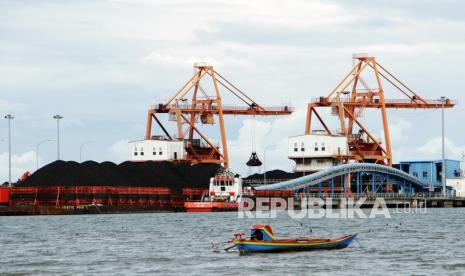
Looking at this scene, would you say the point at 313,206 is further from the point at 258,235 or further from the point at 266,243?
the point at 266,243

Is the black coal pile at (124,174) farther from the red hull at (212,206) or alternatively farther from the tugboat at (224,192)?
the red hull at (212,206)

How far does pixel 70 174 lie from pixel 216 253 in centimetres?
8727

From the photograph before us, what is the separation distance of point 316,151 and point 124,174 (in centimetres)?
3557

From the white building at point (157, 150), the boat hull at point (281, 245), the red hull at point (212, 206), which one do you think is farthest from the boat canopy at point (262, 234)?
the white building at point (157, 150)

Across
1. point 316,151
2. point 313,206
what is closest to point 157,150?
point 316,151

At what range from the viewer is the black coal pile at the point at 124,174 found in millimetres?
152125

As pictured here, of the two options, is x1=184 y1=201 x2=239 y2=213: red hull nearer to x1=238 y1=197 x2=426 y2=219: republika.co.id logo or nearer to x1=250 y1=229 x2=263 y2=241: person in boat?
x1=238 y1=197 x2=426 y2=219: republika.co.id logo

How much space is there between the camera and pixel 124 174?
6398 inches

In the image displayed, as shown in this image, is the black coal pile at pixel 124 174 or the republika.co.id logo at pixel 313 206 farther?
the black coal pile at pixel 124 174

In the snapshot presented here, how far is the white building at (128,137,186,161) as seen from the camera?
17612 centimetres

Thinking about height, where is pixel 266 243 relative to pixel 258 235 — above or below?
below

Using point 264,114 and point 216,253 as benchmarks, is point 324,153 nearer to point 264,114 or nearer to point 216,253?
point 264,114

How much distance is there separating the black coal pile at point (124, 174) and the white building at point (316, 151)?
15.1m

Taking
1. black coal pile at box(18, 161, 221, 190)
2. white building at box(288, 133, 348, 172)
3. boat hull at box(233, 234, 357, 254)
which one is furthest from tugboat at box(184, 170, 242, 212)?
boat hull at box(233, 234, 357, 254)
